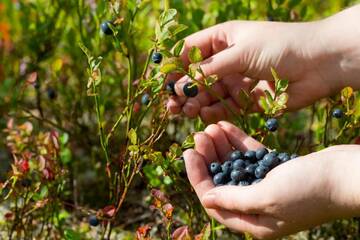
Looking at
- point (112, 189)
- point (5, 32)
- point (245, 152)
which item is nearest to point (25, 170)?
point (112, 189)

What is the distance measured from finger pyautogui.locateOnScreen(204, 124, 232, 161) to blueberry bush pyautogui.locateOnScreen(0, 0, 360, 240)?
0.27ft

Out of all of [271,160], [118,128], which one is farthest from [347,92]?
[118,128]

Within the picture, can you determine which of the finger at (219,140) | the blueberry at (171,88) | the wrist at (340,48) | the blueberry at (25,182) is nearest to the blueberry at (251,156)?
the finger at (219,140)

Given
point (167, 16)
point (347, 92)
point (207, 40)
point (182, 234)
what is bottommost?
point (182, 234)

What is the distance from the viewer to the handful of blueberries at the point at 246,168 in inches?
60.6

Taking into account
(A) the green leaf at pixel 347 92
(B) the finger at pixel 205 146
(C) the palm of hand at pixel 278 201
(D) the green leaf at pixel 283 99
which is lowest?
(C) the palm of hand at pixel 278 201

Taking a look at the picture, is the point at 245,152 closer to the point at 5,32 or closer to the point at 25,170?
the point at 25,170

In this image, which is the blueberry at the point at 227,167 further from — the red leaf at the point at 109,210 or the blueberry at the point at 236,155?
the red leaf at the point at 109,210

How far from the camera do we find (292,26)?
188 cm

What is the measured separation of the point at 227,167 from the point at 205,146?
9 centimetres

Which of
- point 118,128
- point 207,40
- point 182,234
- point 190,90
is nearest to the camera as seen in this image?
point 182,234

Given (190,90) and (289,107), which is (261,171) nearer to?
(190,90)

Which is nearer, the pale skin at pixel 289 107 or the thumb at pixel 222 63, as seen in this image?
the pale skin at pixel 289 107

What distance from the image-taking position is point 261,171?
1.54 m
